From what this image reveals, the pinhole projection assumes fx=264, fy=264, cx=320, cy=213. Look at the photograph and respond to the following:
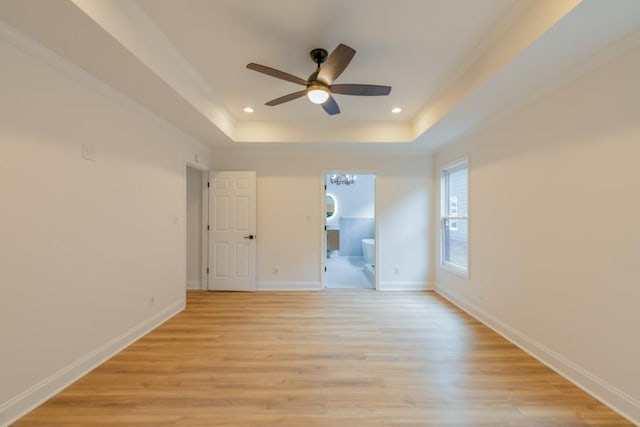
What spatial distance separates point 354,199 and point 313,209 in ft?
13.4

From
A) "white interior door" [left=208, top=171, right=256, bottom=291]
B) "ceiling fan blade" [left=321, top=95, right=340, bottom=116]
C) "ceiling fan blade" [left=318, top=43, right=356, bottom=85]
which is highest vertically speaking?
"ceiling fan blade" [left=318, top=43, right=356, bottom=85]

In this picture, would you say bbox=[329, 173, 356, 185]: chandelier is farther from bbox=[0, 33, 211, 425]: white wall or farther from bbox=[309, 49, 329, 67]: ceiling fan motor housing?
bbox=[309, 49, 329, 67]: ceiling fan motor housing

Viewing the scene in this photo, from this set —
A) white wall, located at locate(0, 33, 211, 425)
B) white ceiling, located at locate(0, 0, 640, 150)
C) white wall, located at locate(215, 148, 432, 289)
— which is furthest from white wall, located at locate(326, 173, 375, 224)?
white wall, located at locate(0, 33, 211, 425)

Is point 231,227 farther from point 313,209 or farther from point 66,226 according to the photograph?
point 66,226

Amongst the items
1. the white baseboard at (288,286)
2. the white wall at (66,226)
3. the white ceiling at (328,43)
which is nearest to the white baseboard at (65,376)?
the white wall at (66,226)

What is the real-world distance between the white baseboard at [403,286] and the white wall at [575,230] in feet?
4.80

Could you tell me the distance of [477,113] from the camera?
9.62 feet

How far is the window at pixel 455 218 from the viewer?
148 inches

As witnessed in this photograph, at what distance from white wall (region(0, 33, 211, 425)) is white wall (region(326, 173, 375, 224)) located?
599 cm

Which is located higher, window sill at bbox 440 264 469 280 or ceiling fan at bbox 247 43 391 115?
ceiling fan at bbox 247 43 391 115

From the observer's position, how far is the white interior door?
14.6 feet

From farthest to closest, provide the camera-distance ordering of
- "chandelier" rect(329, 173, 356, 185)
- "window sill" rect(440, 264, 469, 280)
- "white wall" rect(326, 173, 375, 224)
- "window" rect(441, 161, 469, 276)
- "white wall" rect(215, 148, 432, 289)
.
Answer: "white wall" rect(326, 173, 375, 224)
"chandelier" rect(329, 173, 356, 185)
"white wall" rect(215, 148, 432, 289)
"window" rect(441, 161, 469, 276)
"window sill" rect(440, 264, 469, 280)

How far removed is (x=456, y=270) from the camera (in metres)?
3.86

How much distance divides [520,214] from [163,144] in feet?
13.2
